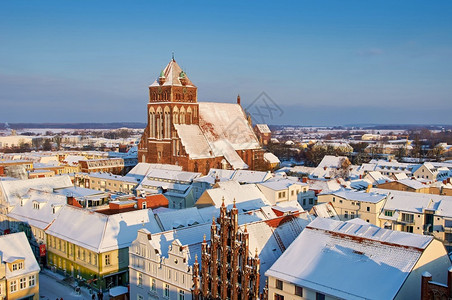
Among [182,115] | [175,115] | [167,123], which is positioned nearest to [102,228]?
[175,115]

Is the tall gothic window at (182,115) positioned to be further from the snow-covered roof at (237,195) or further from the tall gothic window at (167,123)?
the snow-covered roof at (237,195)

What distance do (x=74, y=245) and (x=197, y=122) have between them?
5210cm

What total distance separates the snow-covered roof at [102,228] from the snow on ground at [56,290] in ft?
14.3

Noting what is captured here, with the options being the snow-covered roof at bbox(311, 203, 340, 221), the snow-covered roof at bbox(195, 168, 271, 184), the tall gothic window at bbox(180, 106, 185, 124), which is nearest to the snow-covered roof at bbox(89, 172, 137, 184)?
the snow-covered roof at bbox(195, 168, 271, 184)

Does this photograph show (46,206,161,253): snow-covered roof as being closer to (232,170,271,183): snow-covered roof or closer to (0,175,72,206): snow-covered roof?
(0,175,72,206): snow-covered roof

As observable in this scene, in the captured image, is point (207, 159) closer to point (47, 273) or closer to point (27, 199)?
point (27, 199)

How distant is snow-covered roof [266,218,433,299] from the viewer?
24.0 meters

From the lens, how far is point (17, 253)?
122 ft

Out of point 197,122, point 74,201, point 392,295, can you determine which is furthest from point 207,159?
point 392,295

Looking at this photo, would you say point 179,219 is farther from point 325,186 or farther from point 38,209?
point 325,186

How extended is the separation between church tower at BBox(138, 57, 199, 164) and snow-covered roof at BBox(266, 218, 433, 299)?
57.6m

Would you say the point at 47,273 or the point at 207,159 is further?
the point at 207,159

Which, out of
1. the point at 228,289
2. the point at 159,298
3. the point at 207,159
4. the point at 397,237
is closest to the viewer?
the point at 397,237

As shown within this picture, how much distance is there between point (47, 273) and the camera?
4528cm
